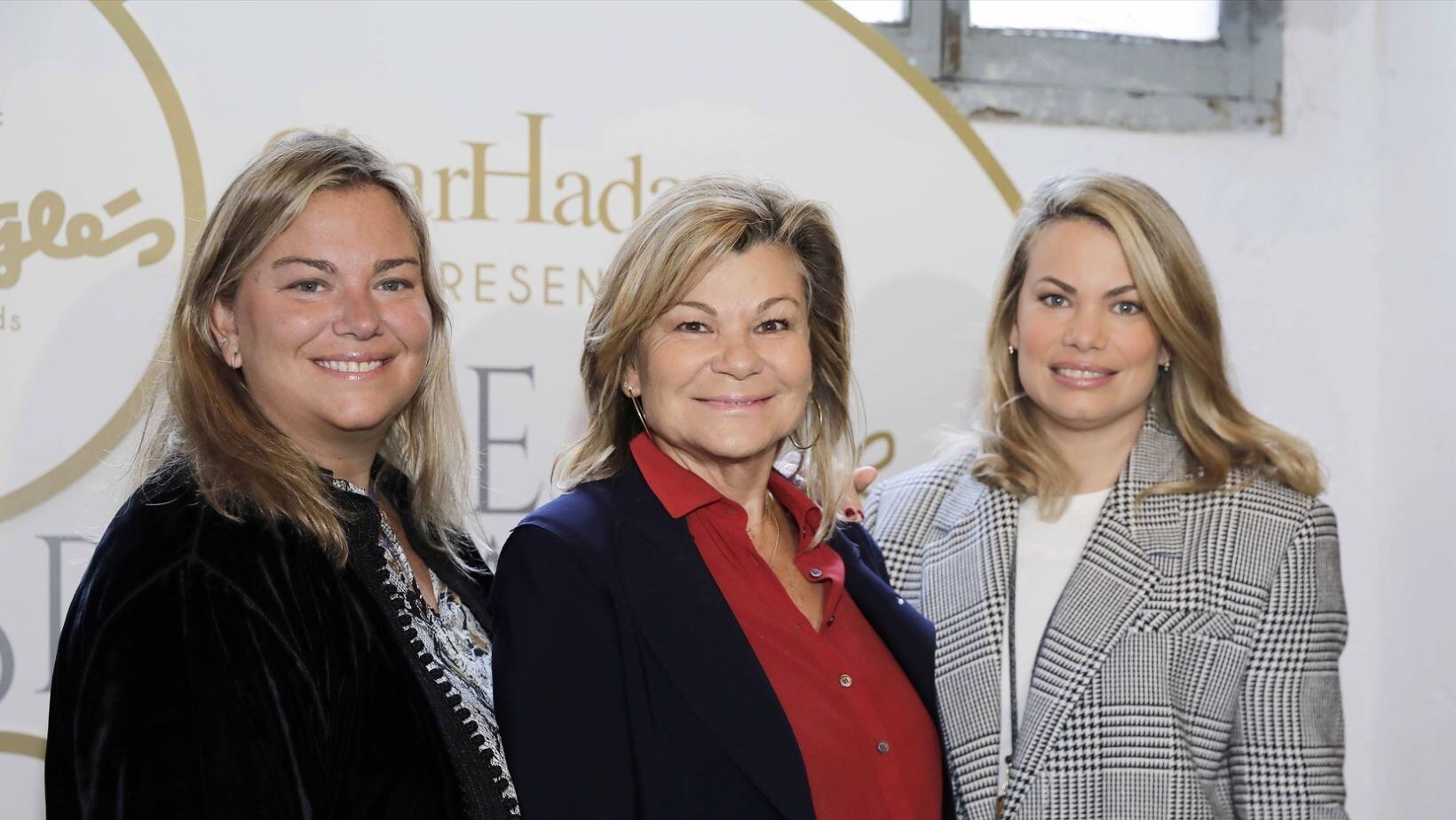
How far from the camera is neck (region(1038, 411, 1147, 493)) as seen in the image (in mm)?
2385

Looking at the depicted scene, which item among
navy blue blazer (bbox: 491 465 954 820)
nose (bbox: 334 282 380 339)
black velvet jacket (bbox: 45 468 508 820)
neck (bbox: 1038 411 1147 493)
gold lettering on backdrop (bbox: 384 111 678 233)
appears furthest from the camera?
gold lettering on backdrop (bbox: 384 111 678 233)

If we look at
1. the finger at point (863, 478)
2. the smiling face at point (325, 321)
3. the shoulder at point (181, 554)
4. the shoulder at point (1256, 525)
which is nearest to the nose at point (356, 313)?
the smiling face at point (325, 321)

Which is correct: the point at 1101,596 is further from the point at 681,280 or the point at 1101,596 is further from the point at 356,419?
the point at 356,419

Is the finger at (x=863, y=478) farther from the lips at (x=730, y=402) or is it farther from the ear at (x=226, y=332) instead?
the ear at (x=226, y=332)

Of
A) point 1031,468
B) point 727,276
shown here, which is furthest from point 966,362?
point 727,276

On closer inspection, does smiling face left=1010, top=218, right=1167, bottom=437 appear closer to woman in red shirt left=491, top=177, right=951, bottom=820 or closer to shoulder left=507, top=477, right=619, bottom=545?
woman in red shirt left=491, top=177, right=951, bottom=820

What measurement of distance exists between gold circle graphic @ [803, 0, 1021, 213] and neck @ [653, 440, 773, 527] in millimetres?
1423

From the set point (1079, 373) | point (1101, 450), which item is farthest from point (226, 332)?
point (1101, 450)

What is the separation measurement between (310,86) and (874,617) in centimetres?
164

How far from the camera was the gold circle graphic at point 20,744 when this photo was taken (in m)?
2.68

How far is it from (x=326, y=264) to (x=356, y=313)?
72 mm

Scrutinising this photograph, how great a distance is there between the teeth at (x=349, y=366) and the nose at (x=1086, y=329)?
1.12 m

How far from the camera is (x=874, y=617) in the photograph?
1957 mm

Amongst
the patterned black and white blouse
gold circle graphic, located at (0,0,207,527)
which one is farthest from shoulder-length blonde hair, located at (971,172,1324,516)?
gold circle graphic, located at (0,0,207,527)
